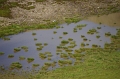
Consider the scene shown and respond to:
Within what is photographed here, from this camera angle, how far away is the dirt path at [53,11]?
2015 inches

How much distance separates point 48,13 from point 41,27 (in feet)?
34.9

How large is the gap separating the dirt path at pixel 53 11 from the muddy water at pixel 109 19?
3.46 meters

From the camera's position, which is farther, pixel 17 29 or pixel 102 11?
pixel 102 11

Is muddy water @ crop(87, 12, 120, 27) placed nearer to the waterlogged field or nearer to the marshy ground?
the marshy ground

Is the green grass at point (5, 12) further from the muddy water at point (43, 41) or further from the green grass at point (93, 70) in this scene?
the green grass at point (93, 70)

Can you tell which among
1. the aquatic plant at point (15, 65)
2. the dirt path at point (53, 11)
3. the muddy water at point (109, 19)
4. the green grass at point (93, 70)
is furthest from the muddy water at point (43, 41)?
the dirt path at point (53, 11)

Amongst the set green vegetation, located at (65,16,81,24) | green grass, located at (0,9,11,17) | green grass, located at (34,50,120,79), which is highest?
green grass, located at (34,50,120,79)

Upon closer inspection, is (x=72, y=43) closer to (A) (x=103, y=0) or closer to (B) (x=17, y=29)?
(B) (x=17, y=29)

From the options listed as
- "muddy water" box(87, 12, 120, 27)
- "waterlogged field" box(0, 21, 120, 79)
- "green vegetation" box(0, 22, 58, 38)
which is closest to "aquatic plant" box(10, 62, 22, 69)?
"waterlogged field" box(0, 21, 120, 79)

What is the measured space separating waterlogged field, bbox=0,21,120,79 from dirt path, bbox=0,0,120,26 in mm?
7217

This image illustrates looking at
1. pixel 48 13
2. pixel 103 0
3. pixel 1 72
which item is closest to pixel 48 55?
pixel 1 72

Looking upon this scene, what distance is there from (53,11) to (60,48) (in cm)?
2360

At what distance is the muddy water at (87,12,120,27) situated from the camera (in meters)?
50.8

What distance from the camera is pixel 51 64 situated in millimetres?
31156
